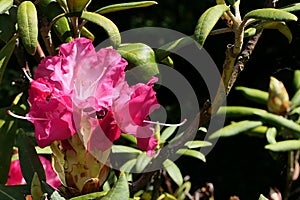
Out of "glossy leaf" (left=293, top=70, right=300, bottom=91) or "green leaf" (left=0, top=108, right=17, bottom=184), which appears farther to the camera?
"glossy leaf" (left=293, top=70, right=300, bottom=91)

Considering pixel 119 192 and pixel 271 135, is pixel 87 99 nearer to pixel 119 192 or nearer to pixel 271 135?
pixel 119 192

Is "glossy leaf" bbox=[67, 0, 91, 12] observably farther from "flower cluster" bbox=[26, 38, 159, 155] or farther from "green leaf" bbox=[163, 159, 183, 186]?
"green leaf" bbox=[163, 159, 183, 186]

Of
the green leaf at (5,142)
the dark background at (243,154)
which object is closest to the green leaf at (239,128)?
the green leaf at (5,142)

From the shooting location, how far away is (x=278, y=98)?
1470mm

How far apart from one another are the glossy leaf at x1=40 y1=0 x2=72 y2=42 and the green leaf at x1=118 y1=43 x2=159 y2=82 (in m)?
0.11

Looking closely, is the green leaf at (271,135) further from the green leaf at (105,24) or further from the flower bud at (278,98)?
the green leaf at (105,24)

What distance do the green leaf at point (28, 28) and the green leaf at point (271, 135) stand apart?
0.67 meters

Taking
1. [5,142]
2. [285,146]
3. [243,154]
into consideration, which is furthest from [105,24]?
[243,154]

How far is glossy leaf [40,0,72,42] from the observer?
1.07 meters

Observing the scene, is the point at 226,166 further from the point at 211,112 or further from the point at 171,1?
the point at 211,112

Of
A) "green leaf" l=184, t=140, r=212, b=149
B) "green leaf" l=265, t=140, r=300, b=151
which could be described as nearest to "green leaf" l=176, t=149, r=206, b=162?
"green leaf" l=184, t=140, r=212, b=149

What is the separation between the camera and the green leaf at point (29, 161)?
43.6 inches

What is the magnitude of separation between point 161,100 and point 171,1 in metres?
0.46

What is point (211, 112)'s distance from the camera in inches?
43.2
